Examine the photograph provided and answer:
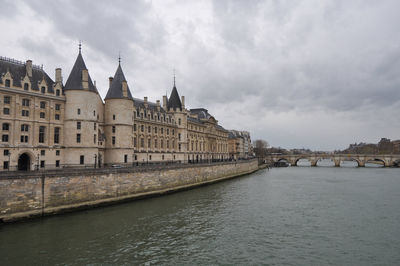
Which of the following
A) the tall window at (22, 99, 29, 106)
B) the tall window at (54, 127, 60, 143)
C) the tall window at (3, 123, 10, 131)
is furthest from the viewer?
the tall window at (54, 127, 60, 143)

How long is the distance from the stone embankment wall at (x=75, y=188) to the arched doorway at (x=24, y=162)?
8680mm

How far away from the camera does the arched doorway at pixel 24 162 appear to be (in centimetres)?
3092

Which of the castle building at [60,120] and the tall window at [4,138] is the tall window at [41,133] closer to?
the castle building at [60,120]

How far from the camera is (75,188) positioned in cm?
2620

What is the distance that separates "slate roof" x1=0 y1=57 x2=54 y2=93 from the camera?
3022cm

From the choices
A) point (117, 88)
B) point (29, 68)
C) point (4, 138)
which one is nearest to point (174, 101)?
point (117, 88)

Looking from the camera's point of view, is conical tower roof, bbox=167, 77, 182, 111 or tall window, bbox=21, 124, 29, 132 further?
conical tower roof, bbox=167, 77, 182, 111

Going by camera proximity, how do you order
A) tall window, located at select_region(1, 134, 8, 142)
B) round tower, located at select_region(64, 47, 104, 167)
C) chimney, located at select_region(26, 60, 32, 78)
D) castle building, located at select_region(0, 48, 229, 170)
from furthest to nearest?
round tower, located at select_region(64, 47, 104, 167) < chimney, located at select_region(26, 60, 32, 78) < castle building, located at select_region(0, 48, 229, 170) < tall window, located at select_region(1, 134, 8, 142)

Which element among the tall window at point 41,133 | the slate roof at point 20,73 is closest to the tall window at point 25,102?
the slate roof at point 20,73

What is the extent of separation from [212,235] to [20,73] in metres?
28.3

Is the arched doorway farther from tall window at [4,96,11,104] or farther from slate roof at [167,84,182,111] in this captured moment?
slate roof at [167,84,182,111]

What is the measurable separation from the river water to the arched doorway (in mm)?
11190

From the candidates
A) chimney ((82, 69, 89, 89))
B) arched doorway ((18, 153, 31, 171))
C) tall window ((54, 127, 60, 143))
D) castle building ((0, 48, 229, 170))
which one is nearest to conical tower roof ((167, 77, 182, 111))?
castle building ((0, 48, 229, 170))

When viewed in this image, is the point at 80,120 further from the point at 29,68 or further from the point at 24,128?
the point at 29,68
